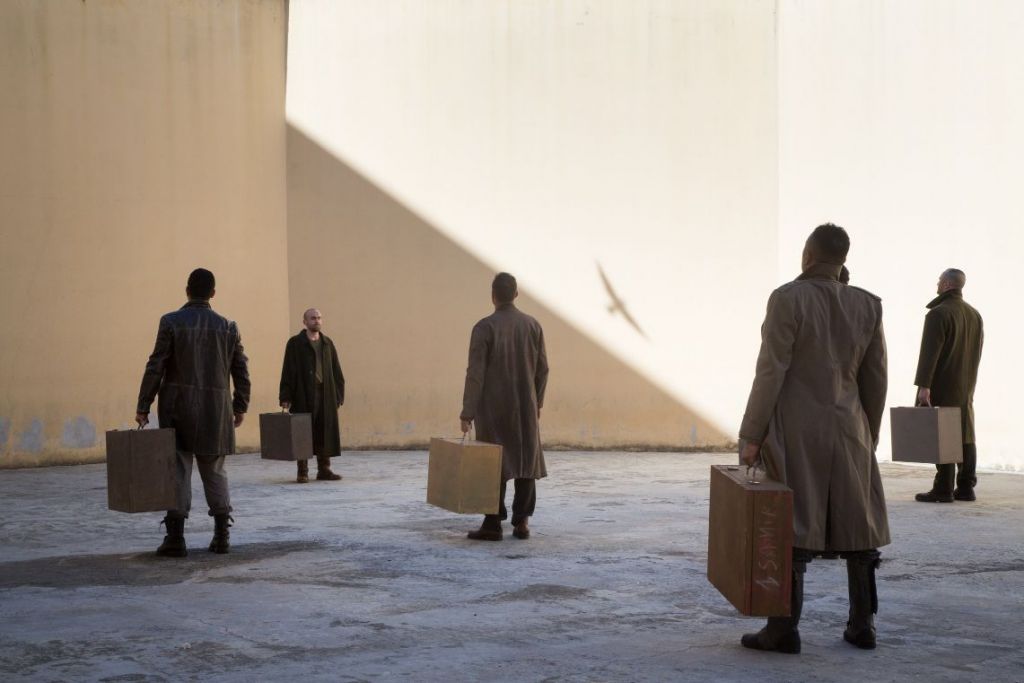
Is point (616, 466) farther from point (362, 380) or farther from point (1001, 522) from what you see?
point (1001, 522)

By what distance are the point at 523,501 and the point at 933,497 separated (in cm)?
345

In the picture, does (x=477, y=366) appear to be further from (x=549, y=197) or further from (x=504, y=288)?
(x=549, y=197)

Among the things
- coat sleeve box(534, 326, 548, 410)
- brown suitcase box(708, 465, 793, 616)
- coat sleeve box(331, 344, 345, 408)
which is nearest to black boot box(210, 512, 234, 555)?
coat sleeve box(534, 326, 548, 410)

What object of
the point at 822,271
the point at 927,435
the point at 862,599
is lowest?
the point at 862,599

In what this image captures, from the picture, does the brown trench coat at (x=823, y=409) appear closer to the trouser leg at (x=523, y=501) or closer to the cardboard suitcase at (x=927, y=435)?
the trouser leg at (x=523, y=501)

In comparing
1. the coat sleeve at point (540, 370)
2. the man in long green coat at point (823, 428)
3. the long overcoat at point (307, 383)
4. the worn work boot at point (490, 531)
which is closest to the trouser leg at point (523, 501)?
the worn work boot at point (490, 531)

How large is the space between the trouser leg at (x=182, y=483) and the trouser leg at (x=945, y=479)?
534 cm

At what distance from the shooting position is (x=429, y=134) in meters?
13.5

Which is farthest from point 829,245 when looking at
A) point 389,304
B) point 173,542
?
point 389,304

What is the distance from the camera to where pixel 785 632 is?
4.61 m

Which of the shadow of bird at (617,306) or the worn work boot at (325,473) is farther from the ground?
the shadow of bird at (617,306)

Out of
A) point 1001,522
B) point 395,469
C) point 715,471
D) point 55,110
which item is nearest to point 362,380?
point 395,469

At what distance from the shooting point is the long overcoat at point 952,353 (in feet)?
29.6

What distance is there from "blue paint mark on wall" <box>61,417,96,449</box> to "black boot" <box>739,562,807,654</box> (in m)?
9.23
